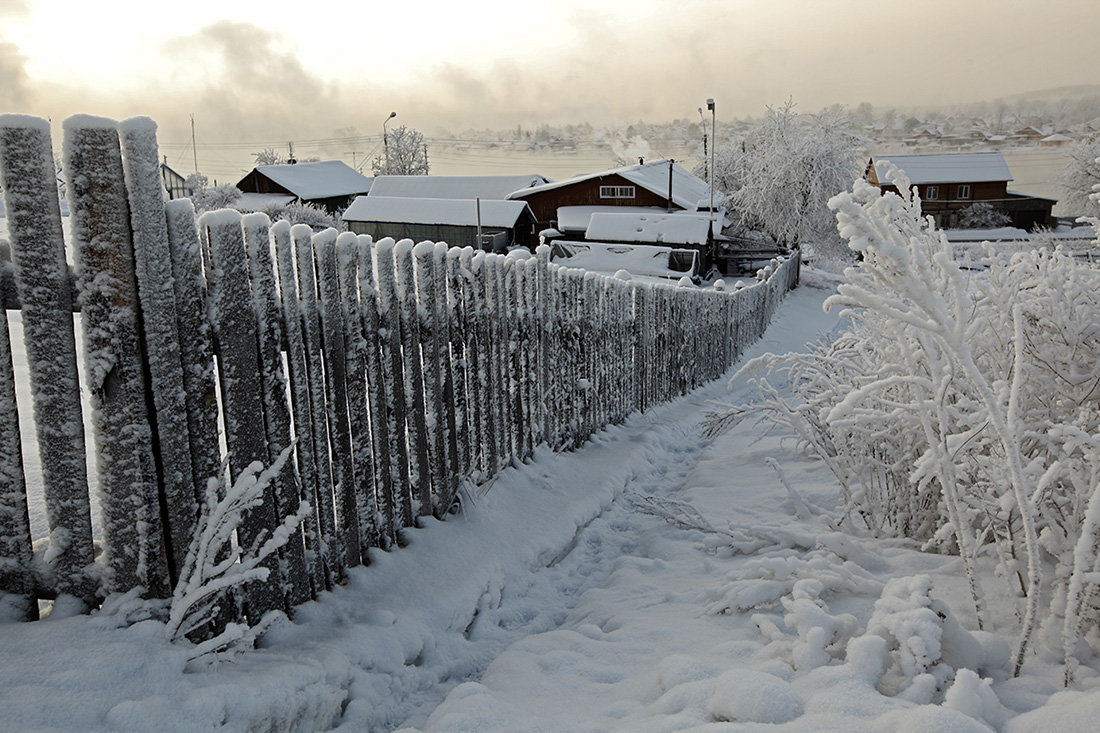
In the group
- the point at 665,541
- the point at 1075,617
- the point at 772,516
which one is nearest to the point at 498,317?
the point at 665,541

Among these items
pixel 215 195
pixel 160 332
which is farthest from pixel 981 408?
pixel 215 195

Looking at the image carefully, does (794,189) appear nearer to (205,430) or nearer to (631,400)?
(631,400)

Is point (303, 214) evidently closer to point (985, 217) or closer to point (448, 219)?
point (448, 219)

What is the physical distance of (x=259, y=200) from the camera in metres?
50.0

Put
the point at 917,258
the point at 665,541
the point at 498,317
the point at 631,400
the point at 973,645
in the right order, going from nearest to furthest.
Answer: the point at 917,258, the point at 973,645, the point at 665,541, the point at 498,317, the point at 631,400

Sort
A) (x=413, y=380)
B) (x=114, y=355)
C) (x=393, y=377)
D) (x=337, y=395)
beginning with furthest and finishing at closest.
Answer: (x=413, y=380)
(x=393, y=377)
(x=337, y=395)
(x=114, y=355)

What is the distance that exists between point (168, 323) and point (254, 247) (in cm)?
42

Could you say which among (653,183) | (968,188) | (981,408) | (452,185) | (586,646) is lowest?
(586,646)

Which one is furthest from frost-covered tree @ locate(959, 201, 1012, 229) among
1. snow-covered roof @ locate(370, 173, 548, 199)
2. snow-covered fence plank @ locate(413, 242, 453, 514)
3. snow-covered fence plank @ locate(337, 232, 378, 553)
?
snow-covered fence plank @ locate(337, 232, 378, 553)

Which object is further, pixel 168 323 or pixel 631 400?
pixel 631 400

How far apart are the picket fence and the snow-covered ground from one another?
217 millimetres

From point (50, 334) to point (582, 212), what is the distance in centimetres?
3939

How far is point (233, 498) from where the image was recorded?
220cm

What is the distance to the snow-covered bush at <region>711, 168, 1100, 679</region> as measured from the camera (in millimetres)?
1810
